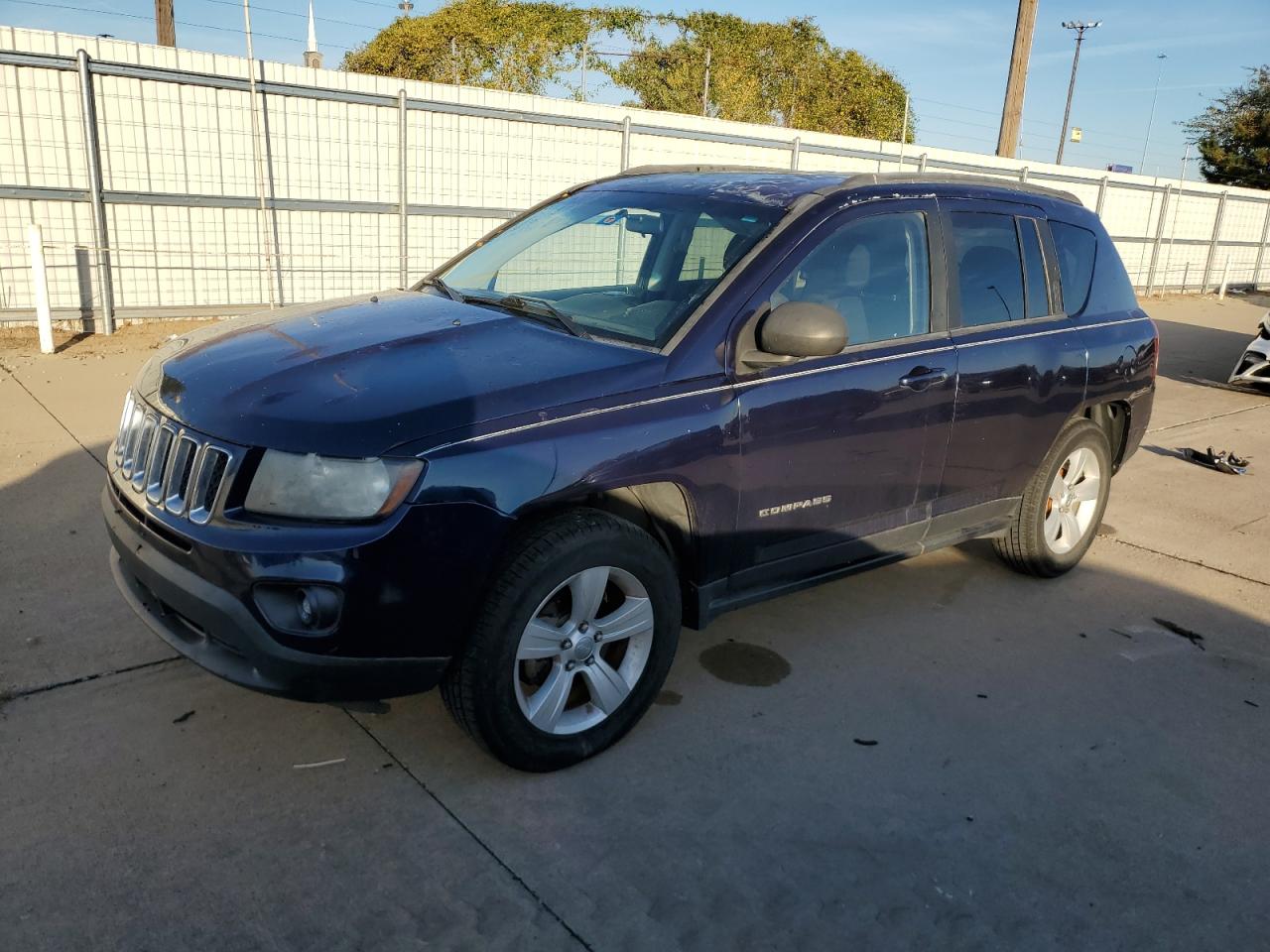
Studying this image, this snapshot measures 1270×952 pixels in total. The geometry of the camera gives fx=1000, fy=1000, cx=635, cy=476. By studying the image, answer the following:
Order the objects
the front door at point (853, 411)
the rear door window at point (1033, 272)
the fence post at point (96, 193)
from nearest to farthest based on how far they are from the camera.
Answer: the front door at point (853, 411) < the rear door window at point (1033, 272) < the fence post at point (96, 193)

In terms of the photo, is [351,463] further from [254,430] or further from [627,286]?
[627,286]

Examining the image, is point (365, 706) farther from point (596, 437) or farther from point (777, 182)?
point (777, 182)

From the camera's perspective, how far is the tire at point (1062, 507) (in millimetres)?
4797

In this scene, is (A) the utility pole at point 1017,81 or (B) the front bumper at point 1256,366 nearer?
(B) the front bumper at point 1256,366

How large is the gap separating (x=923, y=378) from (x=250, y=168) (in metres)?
9.23

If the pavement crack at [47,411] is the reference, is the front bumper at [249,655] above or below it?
above

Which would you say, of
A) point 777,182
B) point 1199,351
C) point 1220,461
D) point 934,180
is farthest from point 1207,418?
point 777,182

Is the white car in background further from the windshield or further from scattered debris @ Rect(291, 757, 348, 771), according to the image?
scattered debris @ Rect(291, 757, 348, 771)

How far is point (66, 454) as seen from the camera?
20.1 feet

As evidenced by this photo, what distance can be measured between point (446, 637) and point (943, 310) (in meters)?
2.50

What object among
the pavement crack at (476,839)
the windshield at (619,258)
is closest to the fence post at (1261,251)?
the windshield at (619,258)

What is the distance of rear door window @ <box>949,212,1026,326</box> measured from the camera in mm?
4250

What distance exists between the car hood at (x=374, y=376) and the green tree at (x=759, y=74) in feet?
105

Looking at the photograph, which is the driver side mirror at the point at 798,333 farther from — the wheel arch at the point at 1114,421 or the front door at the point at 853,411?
the wheel arch at the point at 1114,421
